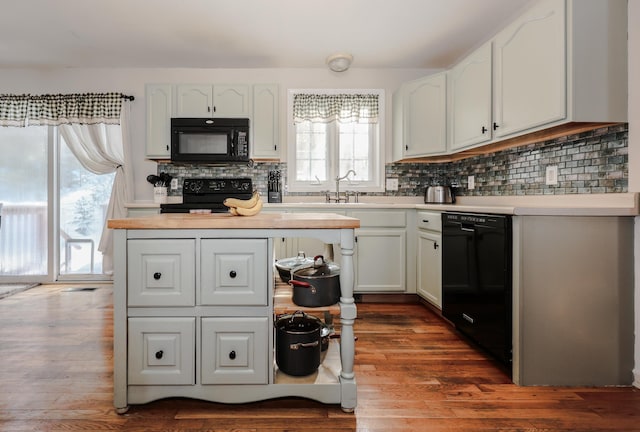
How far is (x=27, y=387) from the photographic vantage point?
1771 mm


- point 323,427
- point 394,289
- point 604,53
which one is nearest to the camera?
point 323,427

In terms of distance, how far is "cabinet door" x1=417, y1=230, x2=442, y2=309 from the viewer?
2.82 m

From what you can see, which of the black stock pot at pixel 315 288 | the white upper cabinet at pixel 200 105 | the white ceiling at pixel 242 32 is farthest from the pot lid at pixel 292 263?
the white upper cabinet at pixel 200 105

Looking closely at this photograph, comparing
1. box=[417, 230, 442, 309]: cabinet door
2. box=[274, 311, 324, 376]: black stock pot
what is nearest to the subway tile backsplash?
box=[417, 230, 442, 309]: cabinet door

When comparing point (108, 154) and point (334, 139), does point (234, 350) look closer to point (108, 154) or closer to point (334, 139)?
point (334, 139)

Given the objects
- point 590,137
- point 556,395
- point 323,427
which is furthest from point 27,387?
A: point 590,137

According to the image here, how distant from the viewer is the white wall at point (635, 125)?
1774mm

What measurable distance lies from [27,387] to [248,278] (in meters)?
1.31

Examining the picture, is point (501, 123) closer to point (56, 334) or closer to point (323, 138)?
point (323, 138)

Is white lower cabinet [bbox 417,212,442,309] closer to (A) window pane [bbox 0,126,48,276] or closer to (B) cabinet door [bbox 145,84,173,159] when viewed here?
(B) cabinet door [bbox 145,84,173,159]

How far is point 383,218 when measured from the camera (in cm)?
331

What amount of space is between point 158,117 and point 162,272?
2.56 metres

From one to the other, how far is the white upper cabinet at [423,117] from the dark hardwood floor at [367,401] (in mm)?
1776

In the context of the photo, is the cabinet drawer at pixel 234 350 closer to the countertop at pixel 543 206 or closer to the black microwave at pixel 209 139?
the countertop at pixel 543 206
